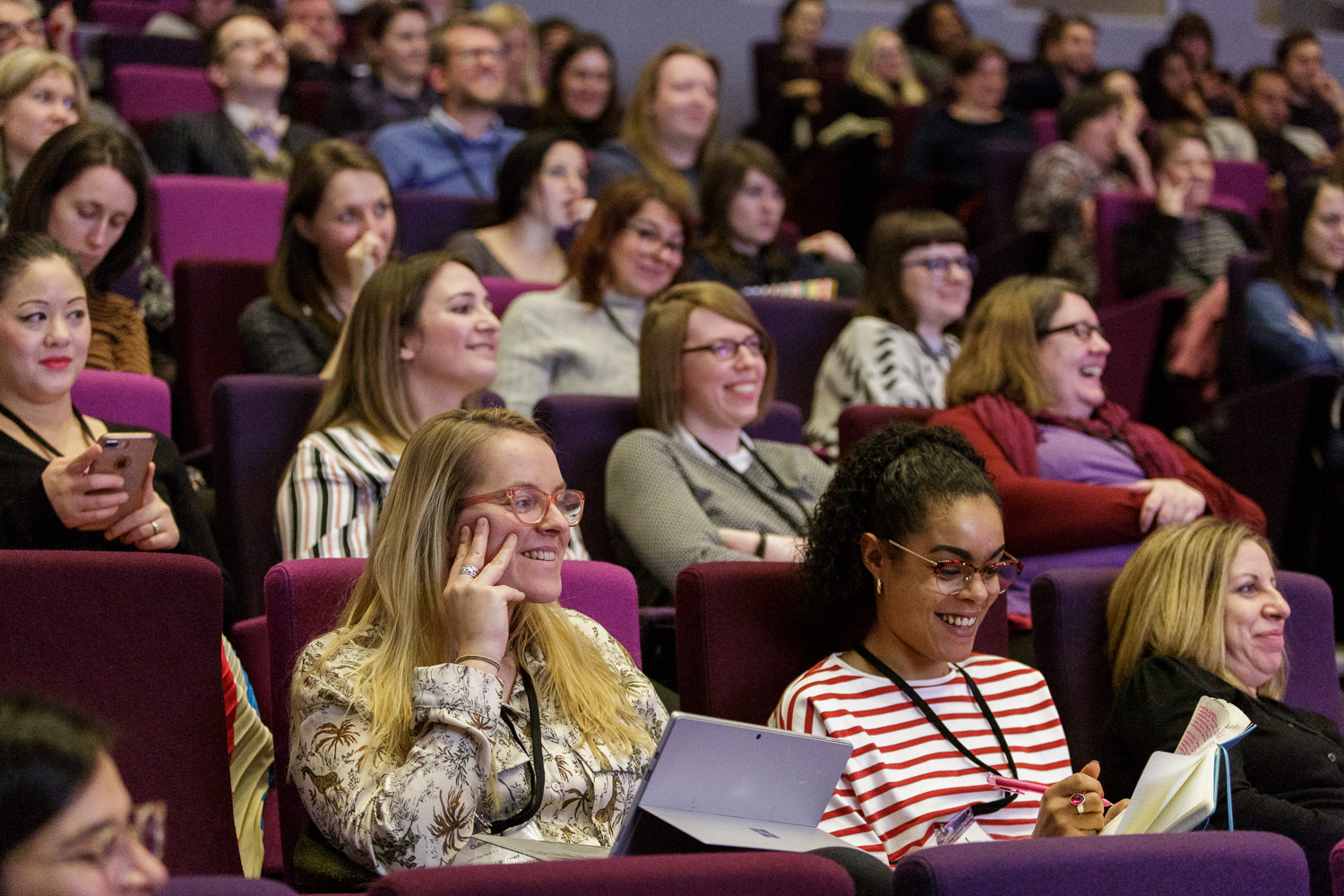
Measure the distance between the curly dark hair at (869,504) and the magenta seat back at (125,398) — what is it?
105 cm

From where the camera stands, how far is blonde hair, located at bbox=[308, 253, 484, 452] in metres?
2.40

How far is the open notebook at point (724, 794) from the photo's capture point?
1.34 m

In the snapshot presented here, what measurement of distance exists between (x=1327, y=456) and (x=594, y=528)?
5.97 feet

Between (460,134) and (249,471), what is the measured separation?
2169mm

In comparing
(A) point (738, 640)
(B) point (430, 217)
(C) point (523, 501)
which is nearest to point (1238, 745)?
(A) point (738, 640)

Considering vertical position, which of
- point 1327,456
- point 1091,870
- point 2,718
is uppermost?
point 2,718

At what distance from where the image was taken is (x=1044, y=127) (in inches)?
244

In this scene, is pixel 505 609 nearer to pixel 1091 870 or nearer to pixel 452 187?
pixel 1091 870

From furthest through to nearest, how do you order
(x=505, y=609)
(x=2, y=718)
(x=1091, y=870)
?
1. (x=505, y=609)
2. (x=1091, y=870)
3. (x=2, y=718)

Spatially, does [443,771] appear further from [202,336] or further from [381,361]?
[202,336]

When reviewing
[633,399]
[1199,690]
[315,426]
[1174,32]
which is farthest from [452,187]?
[1174,32]

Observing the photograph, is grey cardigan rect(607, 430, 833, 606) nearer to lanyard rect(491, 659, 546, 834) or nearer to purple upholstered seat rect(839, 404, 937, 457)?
purple upholstered seat rect(839, 404, 937, 457)

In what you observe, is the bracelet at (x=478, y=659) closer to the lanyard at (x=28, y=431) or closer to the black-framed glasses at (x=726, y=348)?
the lanyard at (x=28, y=431)

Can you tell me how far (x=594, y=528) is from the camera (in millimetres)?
2621
